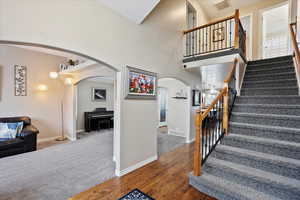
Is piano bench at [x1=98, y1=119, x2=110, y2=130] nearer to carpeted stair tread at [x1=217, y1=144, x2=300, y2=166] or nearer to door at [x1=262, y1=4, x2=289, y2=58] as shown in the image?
carpeted stair tread at [x1=217, y1=144, x2=300, y2=166]

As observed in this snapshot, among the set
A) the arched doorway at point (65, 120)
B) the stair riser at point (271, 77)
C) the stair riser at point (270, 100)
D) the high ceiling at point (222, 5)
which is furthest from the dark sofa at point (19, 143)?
the high ceiling at point (222, 5)

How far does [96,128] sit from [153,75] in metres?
4.27

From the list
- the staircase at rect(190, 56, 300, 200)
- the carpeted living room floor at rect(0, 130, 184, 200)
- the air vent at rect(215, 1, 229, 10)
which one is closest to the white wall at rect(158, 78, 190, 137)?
the carpeted living room floor at rect(0, 130, 184, 200)

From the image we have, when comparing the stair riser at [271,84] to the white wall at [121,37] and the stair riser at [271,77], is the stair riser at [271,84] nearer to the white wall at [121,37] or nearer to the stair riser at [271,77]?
the stair riser at [271,77]

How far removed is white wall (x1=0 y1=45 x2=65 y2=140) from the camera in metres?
3.91

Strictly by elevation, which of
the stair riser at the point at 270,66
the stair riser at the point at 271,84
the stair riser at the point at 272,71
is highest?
the stair riser at the point at 270,66

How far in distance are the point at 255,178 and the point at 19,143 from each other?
4883 mm

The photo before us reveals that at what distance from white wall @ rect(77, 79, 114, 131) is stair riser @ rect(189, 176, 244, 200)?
17.1ft

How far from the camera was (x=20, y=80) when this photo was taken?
4.12 metres

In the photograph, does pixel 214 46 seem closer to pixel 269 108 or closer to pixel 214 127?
pixel 269 108

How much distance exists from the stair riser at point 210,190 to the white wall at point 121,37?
1132 mm

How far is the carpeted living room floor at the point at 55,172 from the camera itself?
2.01 meters

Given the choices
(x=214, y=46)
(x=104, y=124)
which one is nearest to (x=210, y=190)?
(x=214, y=46)

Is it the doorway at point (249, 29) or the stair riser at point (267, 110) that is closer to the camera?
the stair riser at point (267, 110)
